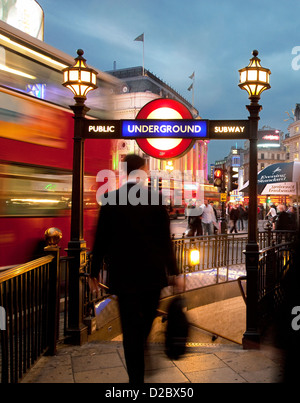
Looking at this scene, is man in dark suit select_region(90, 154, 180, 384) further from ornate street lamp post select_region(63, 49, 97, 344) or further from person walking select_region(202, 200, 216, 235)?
person walking select_region(202, 200, 216, 235)

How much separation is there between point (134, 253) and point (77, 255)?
198 centimetres

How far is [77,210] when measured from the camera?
492 centimetres

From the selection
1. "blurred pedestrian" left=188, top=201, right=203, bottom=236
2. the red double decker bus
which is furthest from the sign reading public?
"blurred pedestrian" left=188, top=201, right=203, bottom=236

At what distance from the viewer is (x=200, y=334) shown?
779cm

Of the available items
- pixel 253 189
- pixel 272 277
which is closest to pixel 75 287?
pixel 253 189

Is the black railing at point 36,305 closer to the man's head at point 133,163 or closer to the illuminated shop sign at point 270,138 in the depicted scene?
the man's head at point 133,163

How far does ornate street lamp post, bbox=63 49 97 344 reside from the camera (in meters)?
4.77

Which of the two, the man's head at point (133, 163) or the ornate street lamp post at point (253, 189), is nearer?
the man's head at point (133, 163)

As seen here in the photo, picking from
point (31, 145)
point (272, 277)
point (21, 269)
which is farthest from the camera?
point (31, 145)

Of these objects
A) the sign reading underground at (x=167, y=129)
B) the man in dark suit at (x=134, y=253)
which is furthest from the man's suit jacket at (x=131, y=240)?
the sign reading underground at (x=167, y=129)

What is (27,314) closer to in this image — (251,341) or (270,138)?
(251,341)

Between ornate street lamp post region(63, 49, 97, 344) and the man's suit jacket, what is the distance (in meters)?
1.77

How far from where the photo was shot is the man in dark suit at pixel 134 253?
2949mm

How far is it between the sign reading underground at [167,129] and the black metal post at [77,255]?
34 cm
